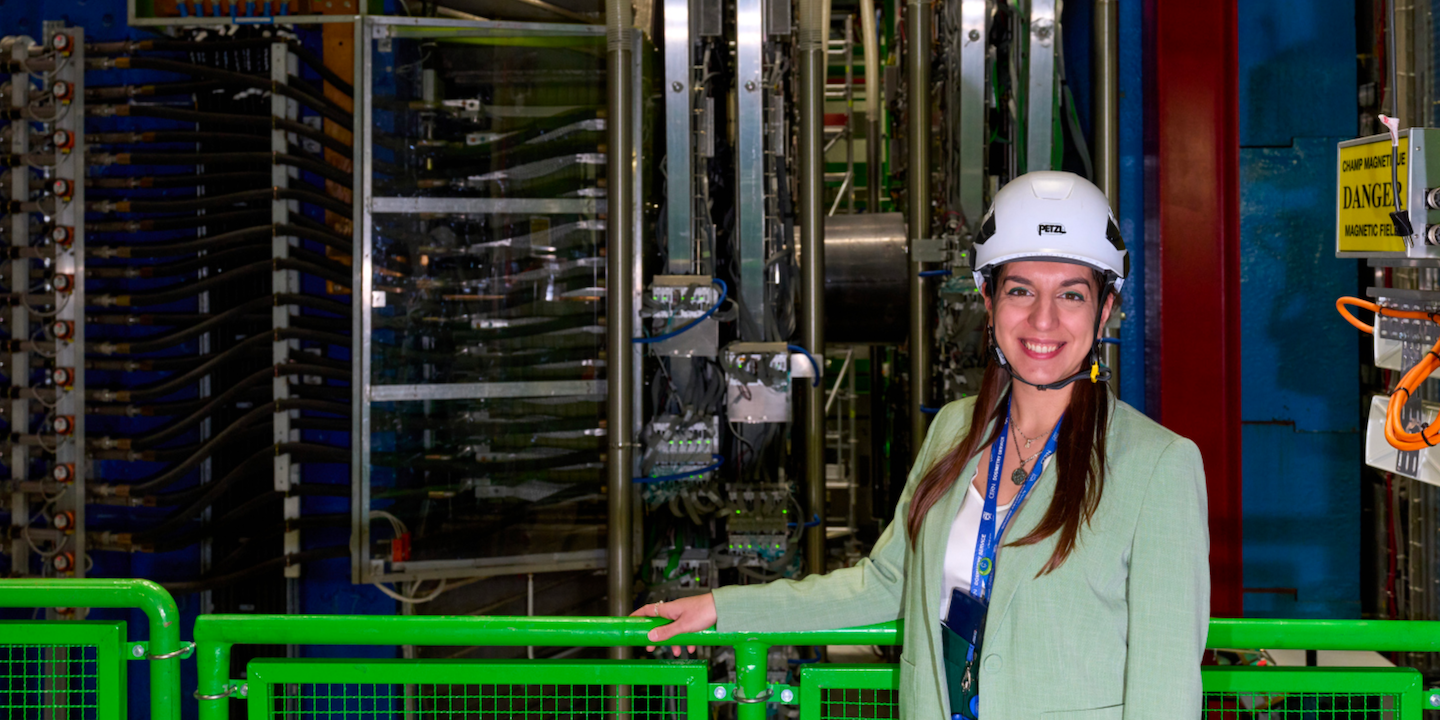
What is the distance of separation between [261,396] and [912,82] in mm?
3350

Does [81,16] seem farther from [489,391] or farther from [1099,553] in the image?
[1099,553]

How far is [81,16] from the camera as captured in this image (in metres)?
5.57

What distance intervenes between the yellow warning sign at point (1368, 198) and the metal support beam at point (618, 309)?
284cm

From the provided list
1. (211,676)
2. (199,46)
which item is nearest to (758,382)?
(211,676)

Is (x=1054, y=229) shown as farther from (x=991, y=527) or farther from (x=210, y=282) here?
(x=210, y=282)

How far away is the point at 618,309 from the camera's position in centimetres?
479

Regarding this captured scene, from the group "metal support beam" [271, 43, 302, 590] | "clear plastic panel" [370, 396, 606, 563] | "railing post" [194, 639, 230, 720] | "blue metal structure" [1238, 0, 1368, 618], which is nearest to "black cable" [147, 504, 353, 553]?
"metal support beam" [271, 43, 302, 590]

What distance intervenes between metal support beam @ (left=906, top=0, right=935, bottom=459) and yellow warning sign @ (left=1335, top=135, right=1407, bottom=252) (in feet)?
7.56

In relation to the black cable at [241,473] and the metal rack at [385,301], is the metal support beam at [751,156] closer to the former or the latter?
the metal rack at [385,301]

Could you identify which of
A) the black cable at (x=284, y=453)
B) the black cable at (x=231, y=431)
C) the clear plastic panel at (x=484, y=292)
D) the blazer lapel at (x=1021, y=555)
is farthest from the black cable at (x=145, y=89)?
the blazer lapel at (x=1021, y=555)

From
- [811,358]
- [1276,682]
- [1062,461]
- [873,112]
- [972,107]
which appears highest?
[873,112]

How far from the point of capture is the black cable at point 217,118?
5.20 m

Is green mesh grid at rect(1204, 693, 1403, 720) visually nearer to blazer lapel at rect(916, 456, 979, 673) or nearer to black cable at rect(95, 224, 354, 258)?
blazer lapel at rect(916, 456, 979, 673)

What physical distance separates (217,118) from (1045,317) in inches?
181
